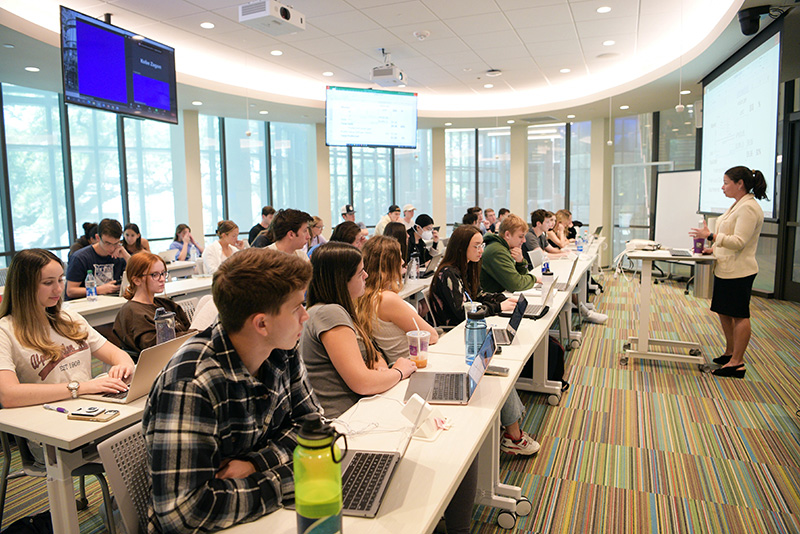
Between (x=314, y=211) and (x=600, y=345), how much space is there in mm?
6811

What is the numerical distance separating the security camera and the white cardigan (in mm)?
1664

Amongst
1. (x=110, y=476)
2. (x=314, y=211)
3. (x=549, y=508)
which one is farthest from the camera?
(x=314, y=211)

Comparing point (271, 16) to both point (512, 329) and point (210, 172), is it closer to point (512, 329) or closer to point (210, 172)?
point (512, 329)

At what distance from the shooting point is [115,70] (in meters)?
4.71

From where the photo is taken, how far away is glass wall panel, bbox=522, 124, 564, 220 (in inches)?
455

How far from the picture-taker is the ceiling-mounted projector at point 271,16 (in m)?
4.55

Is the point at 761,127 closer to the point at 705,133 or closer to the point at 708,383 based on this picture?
the point at 705,133

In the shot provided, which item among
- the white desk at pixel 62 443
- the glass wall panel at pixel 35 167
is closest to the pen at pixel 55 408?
the white desk at pixel 62 443

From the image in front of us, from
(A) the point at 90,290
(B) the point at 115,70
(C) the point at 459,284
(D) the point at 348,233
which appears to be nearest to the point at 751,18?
(C) the point at 459,284

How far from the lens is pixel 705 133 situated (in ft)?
23.1

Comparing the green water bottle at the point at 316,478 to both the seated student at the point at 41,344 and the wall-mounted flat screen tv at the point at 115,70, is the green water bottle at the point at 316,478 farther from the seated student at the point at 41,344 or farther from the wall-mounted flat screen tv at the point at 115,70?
the wall-mounted flat screen tv at the point at 115,70

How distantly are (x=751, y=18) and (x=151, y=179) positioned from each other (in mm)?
8176

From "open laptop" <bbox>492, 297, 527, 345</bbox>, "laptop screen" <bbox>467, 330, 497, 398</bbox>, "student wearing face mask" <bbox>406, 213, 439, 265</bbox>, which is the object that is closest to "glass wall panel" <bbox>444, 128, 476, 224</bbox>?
"student wearing face mask" <bbox>406, 213, 439, 265</bbox>

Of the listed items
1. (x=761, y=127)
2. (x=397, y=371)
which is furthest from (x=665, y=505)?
(x=761, y=127)
